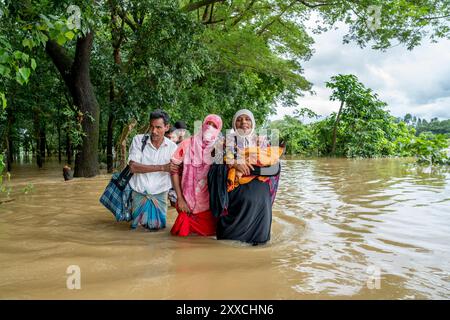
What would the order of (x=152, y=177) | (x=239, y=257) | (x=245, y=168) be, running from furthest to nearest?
(x=152, y=177) < (x=245, y=168) < (x=239, y=257)

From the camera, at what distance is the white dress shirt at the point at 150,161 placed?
4641 millimetres

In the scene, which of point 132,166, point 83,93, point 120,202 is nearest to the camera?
point 132,166

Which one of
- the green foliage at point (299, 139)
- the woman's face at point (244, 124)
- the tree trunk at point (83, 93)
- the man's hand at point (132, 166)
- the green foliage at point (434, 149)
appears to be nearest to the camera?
the woman's face at point (244, 124)

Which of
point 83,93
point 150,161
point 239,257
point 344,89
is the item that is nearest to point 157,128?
point 150,161

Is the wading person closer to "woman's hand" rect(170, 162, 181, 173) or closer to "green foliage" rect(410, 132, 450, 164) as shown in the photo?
"woman's hand" rect(170, 162, 181, 173)

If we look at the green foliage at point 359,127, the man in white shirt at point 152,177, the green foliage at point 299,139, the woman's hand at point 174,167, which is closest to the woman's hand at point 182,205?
the woman's hand at point 174,167

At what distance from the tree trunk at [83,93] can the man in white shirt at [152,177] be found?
7.07 metres

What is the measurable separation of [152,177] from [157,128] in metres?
0.59

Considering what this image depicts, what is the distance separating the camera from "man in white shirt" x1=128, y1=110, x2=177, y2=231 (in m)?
4.62

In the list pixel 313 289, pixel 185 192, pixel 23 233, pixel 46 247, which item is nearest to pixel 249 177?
pixel 185 192

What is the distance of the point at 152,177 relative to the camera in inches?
185

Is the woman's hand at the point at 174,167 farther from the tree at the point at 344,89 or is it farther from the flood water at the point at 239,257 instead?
the tree at the point at 344,89

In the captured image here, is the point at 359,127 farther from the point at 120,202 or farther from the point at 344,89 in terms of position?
the point at 120,202

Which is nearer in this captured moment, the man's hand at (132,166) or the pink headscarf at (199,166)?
the pink headscarf at (199,166)
